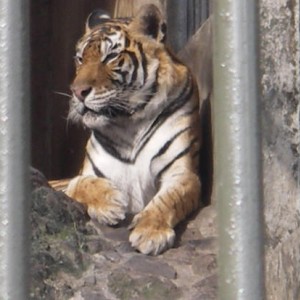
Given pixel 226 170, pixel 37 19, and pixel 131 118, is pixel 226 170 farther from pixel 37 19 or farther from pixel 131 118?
pixel 37 19

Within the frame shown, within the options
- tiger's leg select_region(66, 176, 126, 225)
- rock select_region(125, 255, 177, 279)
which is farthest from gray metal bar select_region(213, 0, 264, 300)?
tiger's leg select_region(66, 176, 126, 225)

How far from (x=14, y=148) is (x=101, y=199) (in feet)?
10.1

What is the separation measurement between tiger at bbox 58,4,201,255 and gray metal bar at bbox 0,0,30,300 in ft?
10.3

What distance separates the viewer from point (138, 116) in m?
5.06

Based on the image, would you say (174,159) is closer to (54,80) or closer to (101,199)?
(101,199)

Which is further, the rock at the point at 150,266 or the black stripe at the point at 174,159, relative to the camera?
the black stripe at the point at 174,159

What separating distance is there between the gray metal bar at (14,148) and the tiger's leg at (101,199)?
299 cm

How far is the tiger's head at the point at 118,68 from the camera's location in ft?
16.1

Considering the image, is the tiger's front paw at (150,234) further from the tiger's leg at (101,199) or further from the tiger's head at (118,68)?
the tiger's head at (118,68)

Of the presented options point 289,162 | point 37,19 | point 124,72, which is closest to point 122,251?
point 124,72

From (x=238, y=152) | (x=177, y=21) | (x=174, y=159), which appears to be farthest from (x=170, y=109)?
(x=238, y=152)

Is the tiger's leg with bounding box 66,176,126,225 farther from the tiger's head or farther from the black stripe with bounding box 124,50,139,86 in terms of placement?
the black stripe with bounding box 124,50,139,86

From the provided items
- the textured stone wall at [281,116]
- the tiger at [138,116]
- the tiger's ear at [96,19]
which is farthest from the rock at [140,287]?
the tiger's ear at [96,19]

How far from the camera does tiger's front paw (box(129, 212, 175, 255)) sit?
4.39m
